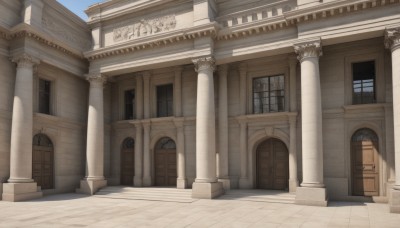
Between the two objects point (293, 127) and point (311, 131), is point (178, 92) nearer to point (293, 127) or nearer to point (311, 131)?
point (293, 127)

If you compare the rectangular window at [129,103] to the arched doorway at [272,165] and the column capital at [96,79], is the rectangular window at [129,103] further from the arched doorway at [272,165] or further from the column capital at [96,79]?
the arched doorway at [272,165]

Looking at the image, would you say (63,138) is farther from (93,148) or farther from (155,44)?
(155,44)

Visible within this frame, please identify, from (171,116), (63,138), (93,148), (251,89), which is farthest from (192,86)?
(63,138)

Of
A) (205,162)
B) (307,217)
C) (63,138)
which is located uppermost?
(63,138)

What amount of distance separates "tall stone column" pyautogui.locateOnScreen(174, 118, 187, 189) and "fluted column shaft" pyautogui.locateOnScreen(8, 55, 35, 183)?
7.85 m

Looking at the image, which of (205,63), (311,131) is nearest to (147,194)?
(205,63)

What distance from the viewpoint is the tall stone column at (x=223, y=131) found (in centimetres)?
1862

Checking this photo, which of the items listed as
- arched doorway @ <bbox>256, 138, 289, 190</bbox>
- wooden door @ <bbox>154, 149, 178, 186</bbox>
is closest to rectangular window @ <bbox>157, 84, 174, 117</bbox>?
wooden door @ <bbox>154, 149, 178, 186</bbox>

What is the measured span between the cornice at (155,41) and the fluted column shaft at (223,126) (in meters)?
2.99

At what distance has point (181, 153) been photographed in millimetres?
20109

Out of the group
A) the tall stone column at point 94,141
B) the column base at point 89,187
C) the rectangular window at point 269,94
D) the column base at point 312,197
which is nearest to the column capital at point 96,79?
the tall stone column at point 94,141

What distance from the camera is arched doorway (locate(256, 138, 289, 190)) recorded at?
1838 cm

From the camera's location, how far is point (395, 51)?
13578mm

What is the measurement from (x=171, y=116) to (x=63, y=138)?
21.1 ft
